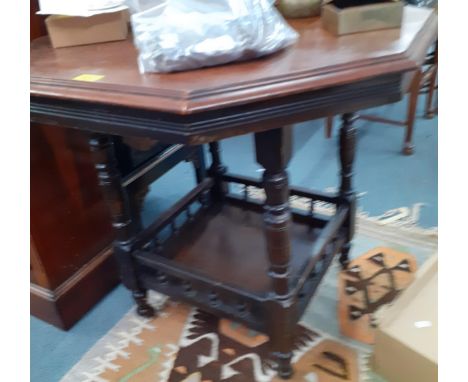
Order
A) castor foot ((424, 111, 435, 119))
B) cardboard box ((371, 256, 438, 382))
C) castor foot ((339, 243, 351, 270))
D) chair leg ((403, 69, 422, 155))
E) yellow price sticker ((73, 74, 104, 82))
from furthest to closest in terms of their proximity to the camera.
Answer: castor foot ((424, 111, 435, 119)) < chair leg ((403, 69, 422, 155)) < castor foot ((339, 243, 351, 270)) < cardboard box ((371, 256, 438, 382)) < yellow price sticker ((73, 74, 104, 82))

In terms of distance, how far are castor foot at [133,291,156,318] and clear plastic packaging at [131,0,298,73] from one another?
0.71 meters

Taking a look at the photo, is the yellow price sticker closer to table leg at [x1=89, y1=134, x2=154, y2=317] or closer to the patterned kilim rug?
table leg at [x1=89, y1=134, x2=154, y2=317]

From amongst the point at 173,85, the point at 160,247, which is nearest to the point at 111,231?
the point at 160,247

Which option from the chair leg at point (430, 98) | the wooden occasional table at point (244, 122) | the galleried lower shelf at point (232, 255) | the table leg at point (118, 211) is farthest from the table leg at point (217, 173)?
the chair leg at point (430, 98)

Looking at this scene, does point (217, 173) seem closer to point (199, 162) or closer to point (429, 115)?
point (199, 162)

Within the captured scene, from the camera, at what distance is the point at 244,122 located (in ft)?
2.14

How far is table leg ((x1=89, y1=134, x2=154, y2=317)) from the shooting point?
3.24ft

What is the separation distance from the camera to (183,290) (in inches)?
43.4

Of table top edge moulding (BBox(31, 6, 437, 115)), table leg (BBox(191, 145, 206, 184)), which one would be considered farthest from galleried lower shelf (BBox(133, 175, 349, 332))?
table top edge moulding (BBox(31, 6, 437, 115))

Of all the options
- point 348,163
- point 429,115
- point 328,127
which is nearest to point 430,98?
point 429,115

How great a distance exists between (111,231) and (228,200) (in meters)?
0.39
